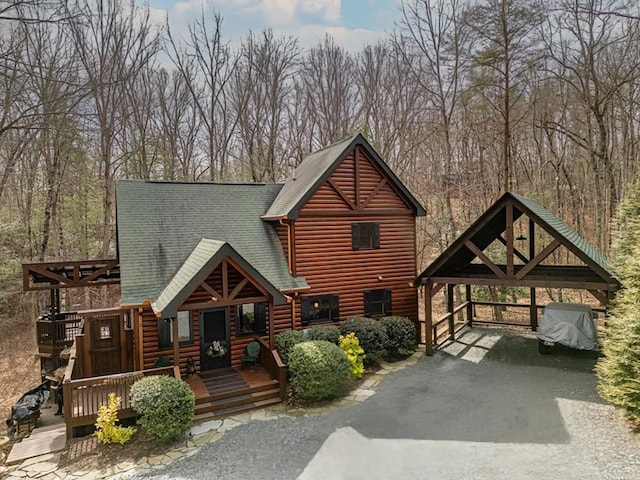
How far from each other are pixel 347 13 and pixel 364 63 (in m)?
3.32

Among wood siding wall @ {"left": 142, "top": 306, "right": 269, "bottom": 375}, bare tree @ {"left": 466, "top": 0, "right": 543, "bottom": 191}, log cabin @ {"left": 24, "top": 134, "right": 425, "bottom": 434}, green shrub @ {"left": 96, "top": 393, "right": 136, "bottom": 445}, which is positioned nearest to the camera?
green shrub @ {"left": 96, "top": 393, "right": 136, "bottom": 445}

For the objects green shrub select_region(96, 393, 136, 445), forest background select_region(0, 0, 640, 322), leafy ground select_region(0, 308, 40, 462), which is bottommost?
leafy ground select_region(0, 308, 40, 462)

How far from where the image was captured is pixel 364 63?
26797 millimetres

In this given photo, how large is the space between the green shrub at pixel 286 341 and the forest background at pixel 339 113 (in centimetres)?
1057

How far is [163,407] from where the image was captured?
28.0 ft

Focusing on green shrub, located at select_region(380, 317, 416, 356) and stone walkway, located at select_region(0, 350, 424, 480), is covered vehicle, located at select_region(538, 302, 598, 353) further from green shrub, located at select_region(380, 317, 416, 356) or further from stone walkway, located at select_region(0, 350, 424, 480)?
stone walkway, located at select_region(0, 350, 424, 480)

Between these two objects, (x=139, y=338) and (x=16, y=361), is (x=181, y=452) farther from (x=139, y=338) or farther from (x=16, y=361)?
(x=16, y=361)

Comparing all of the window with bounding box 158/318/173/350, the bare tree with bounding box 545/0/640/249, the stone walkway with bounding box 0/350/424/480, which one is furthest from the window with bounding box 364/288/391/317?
the bare tree with bounding box 545/0/640/249

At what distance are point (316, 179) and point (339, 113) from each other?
14.1 metres

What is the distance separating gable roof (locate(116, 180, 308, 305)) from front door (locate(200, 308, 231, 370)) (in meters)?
1.68

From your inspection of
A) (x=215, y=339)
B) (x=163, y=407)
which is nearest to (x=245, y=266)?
(x=215, y=339)

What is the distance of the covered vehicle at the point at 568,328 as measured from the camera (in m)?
12.1

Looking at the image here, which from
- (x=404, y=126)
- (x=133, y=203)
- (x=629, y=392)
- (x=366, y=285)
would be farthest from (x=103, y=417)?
(x=404, y=126)

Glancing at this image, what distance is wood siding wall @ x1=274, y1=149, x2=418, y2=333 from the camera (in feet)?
44.6
